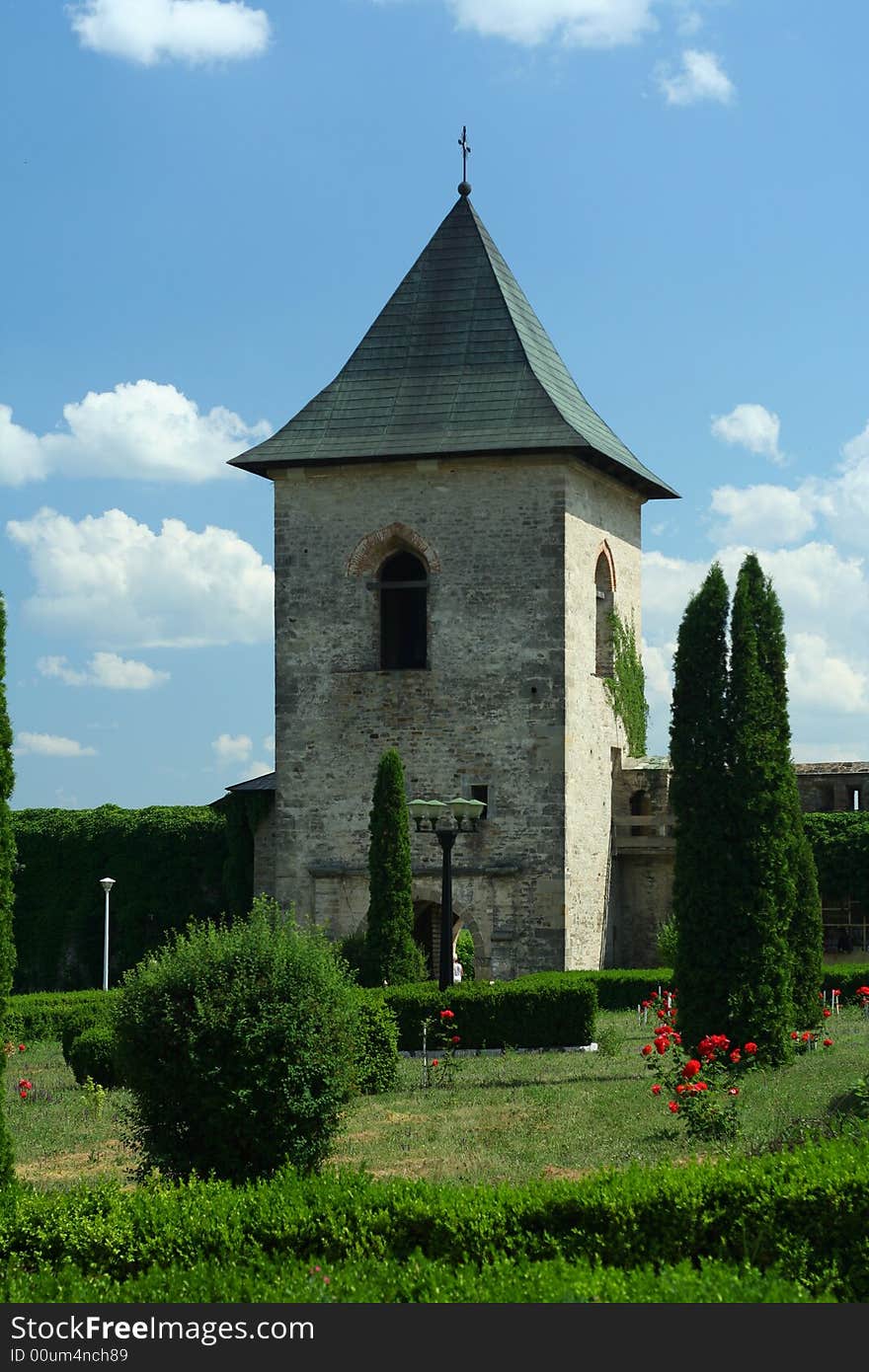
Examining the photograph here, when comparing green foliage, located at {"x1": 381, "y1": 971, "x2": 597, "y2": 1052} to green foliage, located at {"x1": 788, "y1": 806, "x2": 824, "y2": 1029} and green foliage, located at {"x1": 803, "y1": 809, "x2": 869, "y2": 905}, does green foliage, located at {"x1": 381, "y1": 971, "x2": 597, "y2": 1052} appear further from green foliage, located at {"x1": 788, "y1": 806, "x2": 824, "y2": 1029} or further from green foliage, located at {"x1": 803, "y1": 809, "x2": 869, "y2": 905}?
green foliage, located at {"x1": 803, "y1": 809, "x2": 869, "y2": 905}

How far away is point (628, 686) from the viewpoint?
2961 centimetres

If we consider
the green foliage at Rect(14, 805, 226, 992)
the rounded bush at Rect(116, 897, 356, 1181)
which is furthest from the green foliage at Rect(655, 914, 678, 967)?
the rounded bush at Rect(116, 897, 356, 1181)

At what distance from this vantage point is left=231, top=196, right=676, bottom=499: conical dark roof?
27.7 m

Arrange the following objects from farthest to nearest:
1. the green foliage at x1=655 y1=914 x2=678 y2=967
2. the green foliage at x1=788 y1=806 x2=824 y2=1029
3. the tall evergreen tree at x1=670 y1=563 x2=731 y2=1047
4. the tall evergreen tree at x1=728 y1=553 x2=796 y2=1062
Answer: the green foliage at x1=655 y1=914 x2=678 y2=967, the green foliage at x1=788 y1=806 x2=824 y2=1029, the tall evergreen tree at x1=670 y1=563 x2=731 y2=1047, the tall evergreen tree at x1=728 y1=553 x2=796 y2=1062

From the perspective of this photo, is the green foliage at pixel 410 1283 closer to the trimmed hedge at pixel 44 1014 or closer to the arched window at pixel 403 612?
the trimmed hedge at pixel 44 1014

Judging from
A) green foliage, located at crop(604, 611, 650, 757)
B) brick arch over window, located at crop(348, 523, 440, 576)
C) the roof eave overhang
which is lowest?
green foliage, located at crop(604, 611, 650, 757)

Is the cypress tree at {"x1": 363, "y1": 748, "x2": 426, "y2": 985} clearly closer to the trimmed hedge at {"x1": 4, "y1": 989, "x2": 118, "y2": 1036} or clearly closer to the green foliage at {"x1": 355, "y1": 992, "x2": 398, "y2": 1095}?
the trimmed hedge at {"x1": 4, "y1": 989, "x2": 118, "y2": 1036}

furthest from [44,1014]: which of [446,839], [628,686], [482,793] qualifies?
[628,686]

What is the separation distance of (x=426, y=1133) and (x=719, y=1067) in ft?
7.75

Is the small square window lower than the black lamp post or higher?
higher

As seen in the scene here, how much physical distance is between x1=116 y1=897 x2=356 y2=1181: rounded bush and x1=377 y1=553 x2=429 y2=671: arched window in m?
15.3

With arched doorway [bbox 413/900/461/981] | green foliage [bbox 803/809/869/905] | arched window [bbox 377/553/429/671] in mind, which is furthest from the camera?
green foliage [bbox 803/809/869/905]

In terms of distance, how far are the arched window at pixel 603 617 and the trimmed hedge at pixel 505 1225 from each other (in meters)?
20.0

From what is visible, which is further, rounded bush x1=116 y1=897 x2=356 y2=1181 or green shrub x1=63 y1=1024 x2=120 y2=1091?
green shrub x1=63 y1=1024 x2=120 y2=1091
